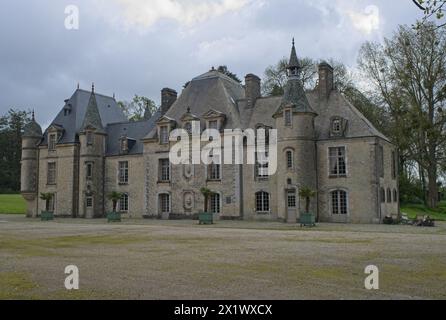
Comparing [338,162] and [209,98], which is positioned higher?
[209,98]

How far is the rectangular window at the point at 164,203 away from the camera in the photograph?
35.2m

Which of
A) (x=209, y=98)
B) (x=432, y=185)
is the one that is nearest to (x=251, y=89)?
(x=209, y=98)

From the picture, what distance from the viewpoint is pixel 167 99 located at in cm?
3856

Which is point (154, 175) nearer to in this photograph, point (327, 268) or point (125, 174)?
point (125, 174)

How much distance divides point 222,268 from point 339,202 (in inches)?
795

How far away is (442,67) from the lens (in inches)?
1358

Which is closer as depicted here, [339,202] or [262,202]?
[339,202]

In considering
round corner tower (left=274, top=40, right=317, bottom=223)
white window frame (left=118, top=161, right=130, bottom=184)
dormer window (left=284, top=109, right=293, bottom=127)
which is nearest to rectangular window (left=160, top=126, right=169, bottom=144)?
white window frame (left=118, top=161, right=130, bottom=184)

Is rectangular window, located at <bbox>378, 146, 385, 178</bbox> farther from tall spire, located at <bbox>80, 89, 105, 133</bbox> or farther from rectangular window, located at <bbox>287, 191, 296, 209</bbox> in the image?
tall spire, located at <bbox>80, 89, 105, 133</bbox>

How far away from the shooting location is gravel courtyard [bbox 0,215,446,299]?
25.0 ft

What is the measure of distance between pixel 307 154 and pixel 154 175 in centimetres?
1222

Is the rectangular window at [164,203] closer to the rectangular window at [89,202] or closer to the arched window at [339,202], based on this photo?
the rectangular window at [89,202]

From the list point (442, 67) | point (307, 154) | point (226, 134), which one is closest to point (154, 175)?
point (226, 134)

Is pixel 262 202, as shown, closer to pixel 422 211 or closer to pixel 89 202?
pixel 89 202
